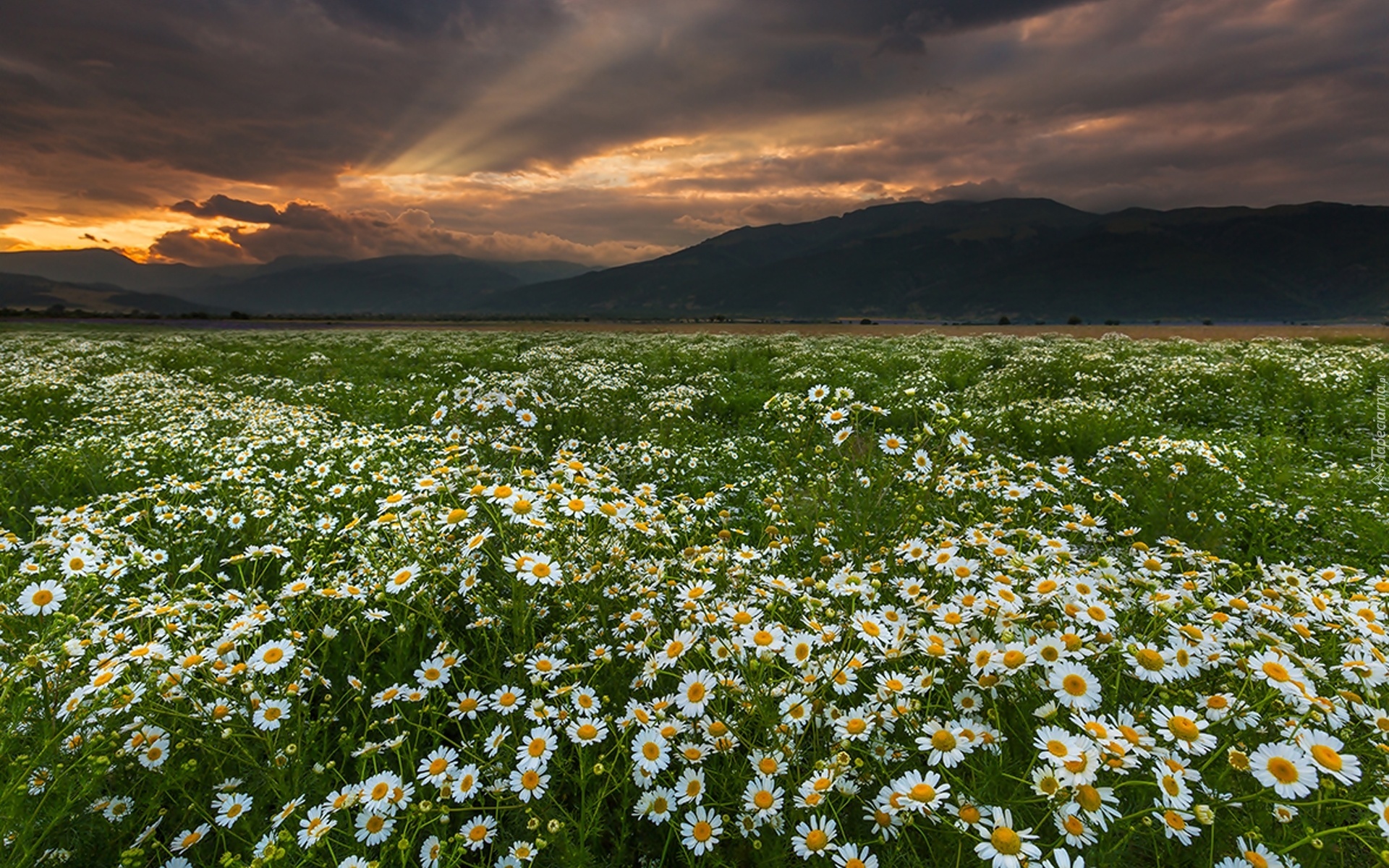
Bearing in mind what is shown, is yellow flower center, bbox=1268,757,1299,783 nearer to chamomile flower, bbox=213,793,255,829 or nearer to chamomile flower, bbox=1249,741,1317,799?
chamomile flower, bbox=1249,741,1317,799

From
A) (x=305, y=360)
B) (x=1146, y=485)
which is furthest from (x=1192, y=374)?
(x=305, y=360)

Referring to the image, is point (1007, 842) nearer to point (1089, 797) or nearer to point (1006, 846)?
point (1006, 846)

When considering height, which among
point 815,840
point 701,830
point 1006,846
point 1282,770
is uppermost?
point 1282,770

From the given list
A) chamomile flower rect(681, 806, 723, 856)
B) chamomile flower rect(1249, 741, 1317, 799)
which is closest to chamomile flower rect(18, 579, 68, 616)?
chamomile flower rect(681, 806, 723, 856)

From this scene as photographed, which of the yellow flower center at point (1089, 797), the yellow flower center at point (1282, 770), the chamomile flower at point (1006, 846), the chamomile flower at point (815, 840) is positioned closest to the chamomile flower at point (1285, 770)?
the yellow flower center at point (1282, 770)

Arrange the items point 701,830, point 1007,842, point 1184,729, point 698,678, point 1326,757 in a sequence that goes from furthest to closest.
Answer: point 698,678 < point 701,830 < point 1184,729 < point 1326,757 < point 1007,842

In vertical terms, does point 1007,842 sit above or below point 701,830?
above

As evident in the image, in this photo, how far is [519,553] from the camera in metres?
3.24

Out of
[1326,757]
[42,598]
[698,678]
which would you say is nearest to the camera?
[1326,757]

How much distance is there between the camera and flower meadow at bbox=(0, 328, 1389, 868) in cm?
216

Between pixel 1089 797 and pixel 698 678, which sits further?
pixel 698 678

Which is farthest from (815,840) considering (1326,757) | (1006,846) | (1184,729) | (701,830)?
(1326,757)

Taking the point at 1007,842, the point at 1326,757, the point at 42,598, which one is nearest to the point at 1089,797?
the point at 1007,842

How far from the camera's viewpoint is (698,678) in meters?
2.56
